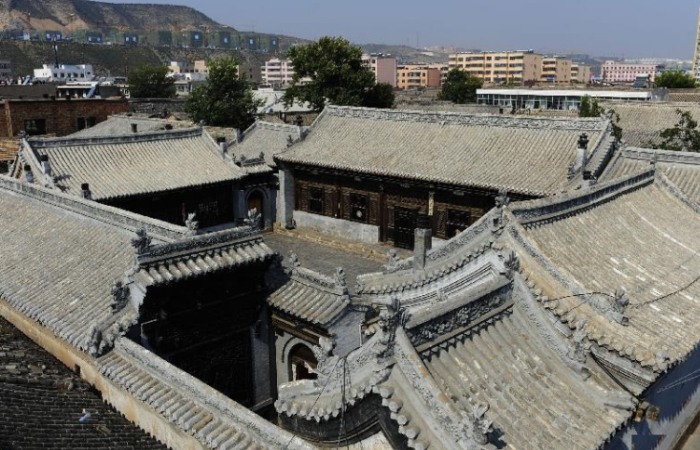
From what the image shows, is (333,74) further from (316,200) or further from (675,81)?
(675,81)

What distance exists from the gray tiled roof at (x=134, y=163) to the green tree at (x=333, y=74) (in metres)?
25.5

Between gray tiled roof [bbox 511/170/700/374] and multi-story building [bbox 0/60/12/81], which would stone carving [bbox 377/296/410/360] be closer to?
gray tiled roof [bbox 511/170/700/374]

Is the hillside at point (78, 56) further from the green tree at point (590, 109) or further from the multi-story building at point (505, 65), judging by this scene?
the green tree at point (590, 109)

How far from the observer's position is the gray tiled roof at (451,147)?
25031 millimetres

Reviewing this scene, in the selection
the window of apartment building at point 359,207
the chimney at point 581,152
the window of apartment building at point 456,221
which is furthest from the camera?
the window of apartment building at point 359,207

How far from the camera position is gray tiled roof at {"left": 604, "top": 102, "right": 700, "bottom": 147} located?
41572 mm

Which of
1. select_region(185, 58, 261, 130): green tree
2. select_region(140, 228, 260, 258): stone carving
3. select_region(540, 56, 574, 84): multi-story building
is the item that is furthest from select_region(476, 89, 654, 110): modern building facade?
select_region(540, 56, 574, 84): multi-story building

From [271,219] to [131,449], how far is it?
2550cm

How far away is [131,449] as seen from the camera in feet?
30.4

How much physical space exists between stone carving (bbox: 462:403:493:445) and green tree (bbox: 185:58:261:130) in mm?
47833

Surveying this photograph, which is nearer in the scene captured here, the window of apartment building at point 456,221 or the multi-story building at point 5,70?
the window of apartment building at point 456,221

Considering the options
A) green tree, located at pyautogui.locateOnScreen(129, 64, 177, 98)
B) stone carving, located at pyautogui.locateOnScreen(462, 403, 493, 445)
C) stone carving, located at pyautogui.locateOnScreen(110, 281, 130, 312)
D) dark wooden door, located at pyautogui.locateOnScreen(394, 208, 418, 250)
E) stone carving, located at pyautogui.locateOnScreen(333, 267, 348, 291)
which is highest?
green tree, located at pyautogui.locateOnScreen(129, 64, 177, 98)

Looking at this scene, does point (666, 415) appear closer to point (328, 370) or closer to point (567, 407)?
point (567, 407)

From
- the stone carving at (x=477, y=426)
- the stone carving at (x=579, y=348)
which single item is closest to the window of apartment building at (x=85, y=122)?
the stone carving at (x=579, y=348)
